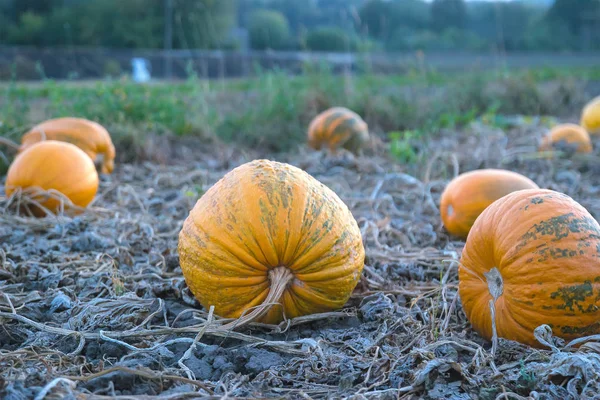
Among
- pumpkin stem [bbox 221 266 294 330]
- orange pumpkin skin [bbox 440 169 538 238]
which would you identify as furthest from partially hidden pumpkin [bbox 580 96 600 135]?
pumpkin stem [bbox 221 266 294 330]

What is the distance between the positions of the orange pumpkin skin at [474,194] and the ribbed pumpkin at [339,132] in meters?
3.21

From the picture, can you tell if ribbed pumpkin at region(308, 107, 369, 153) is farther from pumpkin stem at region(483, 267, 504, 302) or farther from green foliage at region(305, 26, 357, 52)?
green foliage at region(305, 26, 357, 52)

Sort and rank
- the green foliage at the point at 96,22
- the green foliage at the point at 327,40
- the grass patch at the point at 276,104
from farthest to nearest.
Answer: the green foliage at the point at 96,22 → the green foliage at the point at 327,40 → the grass patch at the point at 276,104

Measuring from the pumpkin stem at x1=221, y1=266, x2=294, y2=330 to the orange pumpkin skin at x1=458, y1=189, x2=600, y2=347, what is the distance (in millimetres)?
775

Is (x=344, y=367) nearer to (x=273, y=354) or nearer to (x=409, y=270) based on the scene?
(x=273, y=354)

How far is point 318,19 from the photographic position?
1748 centimetres

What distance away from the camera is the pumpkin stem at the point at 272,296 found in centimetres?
248

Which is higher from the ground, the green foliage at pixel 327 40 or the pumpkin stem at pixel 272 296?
the green foliage at pixel 327 40

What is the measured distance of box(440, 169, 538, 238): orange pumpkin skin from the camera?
376 cm

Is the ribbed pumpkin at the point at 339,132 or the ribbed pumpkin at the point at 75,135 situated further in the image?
the ribbed pumpkin at the point at 339,132

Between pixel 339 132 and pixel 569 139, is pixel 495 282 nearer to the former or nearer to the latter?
pixel 569 139

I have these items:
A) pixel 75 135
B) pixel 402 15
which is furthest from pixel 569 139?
pixel 402 15

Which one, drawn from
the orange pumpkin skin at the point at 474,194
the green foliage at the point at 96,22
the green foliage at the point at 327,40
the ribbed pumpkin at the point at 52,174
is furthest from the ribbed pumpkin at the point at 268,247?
the green foliage at the point at 96,22

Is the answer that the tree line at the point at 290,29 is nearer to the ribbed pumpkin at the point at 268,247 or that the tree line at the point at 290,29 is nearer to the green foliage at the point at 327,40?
the green foliage at the point at 327,40
